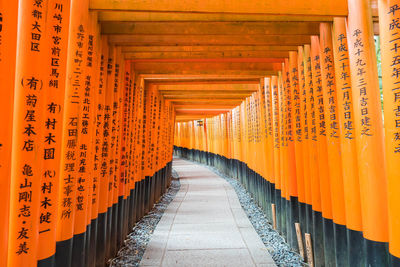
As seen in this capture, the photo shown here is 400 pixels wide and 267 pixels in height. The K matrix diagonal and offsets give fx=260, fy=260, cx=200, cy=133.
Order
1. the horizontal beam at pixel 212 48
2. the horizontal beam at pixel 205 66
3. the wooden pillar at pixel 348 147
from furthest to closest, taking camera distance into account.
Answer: the horizontal beam at pixel 205 66
the horizontal beam at pixel 212 48
the wooden pillar at pixel 348 147

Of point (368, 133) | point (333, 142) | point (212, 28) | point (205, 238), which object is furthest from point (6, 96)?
point (205, 238)

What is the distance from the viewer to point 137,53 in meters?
4.65

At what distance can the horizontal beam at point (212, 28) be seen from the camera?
3611 millimetres

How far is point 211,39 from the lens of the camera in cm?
Answer: 398

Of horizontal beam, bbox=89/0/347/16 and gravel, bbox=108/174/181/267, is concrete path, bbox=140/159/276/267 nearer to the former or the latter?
gravel, bbox=108/174/181/267

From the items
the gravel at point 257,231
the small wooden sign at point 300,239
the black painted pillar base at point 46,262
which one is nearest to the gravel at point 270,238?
the gravel at point 257,231

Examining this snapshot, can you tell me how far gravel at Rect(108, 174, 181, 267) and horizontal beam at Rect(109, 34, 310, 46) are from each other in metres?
3.42

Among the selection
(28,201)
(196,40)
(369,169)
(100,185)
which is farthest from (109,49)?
(369,169)

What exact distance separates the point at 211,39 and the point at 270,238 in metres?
3.86

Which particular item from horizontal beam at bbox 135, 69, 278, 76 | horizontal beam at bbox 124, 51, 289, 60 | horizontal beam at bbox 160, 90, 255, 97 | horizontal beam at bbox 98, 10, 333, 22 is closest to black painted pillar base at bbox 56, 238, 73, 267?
horizontal beam at bbox 98, 10, 333, 22

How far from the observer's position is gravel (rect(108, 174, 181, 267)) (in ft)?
13.6

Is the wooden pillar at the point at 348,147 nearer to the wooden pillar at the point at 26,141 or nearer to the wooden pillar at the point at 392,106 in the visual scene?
the wooden pillar at the point at 392,106

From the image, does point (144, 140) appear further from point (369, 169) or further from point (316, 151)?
point (369, 169)

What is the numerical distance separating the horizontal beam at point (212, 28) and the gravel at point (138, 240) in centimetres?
349
